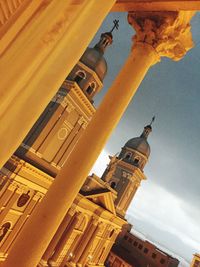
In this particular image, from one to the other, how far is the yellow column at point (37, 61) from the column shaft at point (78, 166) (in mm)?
2185

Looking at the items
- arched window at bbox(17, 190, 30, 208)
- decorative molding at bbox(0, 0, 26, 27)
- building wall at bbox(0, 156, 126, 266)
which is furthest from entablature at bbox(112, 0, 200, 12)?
arched window at bbox(17, 190, 30, 208)

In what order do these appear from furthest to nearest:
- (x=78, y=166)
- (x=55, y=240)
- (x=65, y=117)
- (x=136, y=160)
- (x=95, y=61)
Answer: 1. (x=136, y=160)
2. (x=95, y=61)
3. (x=65, y=117)
4. (x=55, y=240)
5. (x=78, y=166)

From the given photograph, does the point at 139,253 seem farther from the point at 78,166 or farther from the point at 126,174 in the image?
the point at 78,166

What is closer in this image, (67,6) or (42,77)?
(42,77)

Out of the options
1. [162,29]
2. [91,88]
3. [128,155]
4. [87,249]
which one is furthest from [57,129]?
[162,29]

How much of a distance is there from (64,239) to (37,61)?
2870cm

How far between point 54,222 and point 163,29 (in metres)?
3.88

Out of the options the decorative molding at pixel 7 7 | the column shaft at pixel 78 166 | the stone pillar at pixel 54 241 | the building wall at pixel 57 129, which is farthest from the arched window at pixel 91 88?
the decorative molding at pixel 7 7

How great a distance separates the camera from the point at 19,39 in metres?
1.77

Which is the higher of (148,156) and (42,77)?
(148,156)

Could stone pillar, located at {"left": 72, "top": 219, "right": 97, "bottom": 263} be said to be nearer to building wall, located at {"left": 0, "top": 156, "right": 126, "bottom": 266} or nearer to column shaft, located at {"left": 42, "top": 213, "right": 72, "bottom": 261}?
building wall, located at {"left": 0, "top": 156, "right": 126, "bottom": 266}

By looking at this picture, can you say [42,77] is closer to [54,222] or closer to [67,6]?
[67,6]

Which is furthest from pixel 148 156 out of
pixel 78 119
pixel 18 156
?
pixel 18 156

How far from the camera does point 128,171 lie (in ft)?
132
